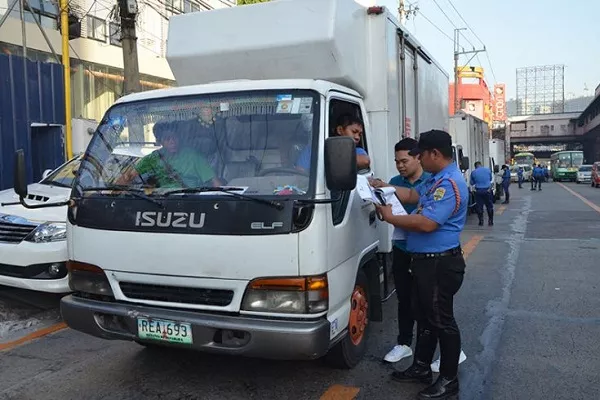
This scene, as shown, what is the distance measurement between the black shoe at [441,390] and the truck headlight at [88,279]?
2210mm

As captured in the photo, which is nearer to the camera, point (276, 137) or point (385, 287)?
point (276, 137)

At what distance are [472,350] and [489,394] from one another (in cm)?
87

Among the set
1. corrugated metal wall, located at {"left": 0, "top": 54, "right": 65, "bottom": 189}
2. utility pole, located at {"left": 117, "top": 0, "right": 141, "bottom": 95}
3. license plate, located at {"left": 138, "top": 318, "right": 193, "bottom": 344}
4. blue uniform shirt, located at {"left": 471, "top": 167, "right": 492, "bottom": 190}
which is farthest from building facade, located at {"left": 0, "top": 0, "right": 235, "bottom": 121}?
license plate, located at {"left": 138, "top": 318, "right": 193, "bottom": 344}

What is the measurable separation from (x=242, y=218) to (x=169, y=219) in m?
0.49

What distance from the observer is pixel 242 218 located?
3.26 m

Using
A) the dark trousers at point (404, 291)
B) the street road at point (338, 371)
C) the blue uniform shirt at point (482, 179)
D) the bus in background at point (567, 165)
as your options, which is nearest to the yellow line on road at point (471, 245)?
the blue uniform shirt at point (482, 179)

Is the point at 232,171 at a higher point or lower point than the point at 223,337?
higher

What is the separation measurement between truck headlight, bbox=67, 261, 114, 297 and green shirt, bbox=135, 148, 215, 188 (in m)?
0.73

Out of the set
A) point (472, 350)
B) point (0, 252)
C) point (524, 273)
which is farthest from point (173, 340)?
point (524, 273)

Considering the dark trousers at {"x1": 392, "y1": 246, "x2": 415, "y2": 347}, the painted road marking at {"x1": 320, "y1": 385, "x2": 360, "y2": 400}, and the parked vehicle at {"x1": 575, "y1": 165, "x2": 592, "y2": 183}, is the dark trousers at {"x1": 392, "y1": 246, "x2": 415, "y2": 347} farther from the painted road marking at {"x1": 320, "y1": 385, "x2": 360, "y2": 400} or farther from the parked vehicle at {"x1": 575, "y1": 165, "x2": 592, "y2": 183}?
the parked vehicle at {"x1": 575, "y1": 165, "x2": 592, "y2": 183}

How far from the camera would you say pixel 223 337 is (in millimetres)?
3326

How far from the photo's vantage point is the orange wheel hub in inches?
158

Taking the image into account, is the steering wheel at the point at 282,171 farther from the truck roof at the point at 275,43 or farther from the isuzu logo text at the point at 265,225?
the truck roof at the point at 275,43

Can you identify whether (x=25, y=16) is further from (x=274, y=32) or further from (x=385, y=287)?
(x=385, y=287)
